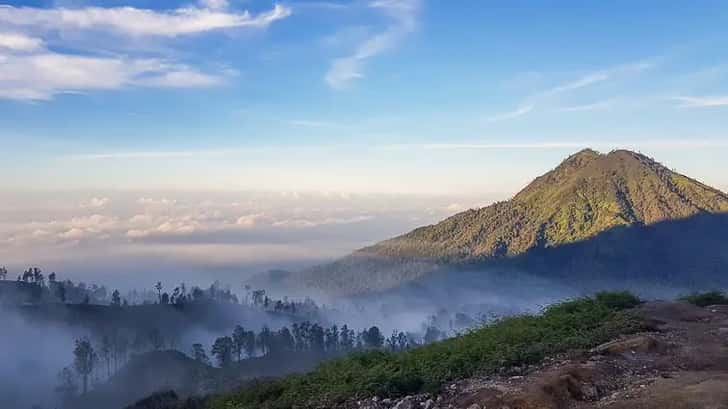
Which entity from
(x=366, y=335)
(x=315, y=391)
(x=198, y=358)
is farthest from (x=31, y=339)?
(x=315, y=391)

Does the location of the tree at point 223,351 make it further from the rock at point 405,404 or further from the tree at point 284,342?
the rock at point 405,404

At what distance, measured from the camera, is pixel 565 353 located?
24188mm

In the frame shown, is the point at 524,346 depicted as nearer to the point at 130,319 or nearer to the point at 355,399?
the point at 355,399

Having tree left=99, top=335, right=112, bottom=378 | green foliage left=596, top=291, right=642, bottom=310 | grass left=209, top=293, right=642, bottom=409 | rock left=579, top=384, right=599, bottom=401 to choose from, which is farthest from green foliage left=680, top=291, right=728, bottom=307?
tree left=99, top=335, right=112, bottom=378

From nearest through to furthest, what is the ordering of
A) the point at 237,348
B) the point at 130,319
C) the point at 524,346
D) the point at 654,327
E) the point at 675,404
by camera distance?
1. the point at 675,404
2. the point at 524,346
3. the point at 654,327
4. the point at 237,348
5. the point at 130,319

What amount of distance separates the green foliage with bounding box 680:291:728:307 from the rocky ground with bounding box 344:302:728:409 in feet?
33.0

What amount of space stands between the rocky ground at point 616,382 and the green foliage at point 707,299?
10047mm

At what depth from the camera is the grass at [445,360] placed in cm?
2344

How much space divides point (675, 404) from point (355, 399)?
35.7 ft

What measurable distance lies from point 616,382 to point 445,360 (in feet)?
23.3

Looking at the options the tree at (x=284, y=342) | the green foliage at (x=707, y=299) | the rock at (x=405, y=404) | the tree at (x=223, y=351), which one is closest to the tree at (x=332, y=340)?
the tree at (x=284, y=342)

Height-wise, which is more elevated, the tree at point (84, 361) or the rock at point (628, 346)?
the rock at point (628, 346)

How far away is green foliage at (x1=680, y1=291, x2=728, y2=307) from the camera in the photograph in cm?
3572

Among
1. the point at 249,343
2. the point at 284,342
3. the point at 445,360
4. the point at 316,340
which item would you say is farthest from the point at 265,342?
the point at 445,360
